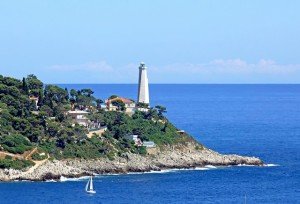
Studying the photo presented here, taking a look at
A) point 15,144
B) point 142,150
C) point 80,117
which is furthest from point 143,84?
point 15,144

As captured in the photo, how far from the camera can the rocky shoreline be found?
83.4 meters

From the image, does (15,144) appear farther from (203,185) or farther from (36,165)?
Answer: (203,185)

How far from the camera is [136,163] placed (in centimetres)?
9144

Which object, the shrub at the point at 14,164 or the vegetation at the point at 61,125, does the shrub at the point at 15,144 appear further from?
the shrub at the point at 14,164

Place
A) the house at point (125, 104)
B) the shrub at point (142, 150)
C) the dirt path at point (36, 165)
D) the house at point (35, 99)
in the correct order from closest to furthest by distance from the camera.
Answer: the dirt path at point (36, 165) → the shrub at point (142, 150) → the house at point (35, 99) → the house at point (125, 104)

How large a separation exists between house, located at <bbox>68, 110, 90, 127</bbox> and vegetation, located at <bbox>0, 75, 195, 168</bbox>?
0.58 m

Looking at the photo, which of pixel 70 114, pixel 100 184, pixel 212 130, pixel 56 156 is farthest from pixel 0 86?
pixel 212 130

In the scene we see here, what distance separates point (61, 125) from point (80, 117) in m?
5.28

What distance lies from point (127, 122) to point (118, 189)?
23.4 m

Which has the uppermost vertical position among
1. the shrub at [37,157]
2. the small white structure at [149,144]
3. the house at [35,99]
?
the house at [35,99]

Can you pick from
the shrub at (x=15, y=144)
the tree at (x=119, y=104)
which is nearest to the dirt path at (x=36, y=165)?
the shrub at (x=15, y=144)

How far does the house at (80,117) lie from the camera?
100 meters

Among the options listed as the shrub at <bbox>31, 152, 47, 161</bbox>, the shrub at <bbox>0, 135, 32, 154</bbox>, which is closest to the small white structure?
the shrub at <bbox>0, 135, 32, 154</bbox>

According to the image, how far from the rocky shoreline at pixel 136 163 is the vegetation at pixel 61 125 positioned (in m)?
1.04
